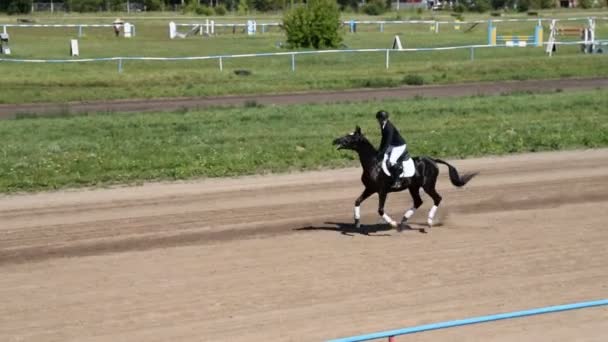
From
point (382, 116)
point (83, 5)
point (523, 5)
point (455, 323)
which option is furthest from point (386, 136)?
Result: point (523, 5)

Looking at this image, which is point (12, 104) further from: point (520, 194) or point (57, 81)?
point (520, 194)

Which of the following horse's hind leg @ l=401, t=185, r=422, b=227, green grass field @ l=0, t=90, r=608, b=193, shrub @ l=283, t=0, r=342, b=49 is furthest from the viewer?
shrub @ l=283, t=0, r=342, b=49

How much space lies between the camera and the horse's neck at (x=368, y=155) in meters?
14.6

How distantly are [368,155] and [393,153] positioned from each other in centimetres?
37

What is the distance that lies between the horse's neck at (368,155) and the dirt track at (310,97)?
1601 centimetres

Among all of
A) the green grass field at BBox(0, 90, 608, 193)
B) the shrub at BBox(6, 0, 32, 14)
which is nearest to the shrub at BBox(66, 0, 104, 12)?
the shrub at BBox(6, 0, 32, 14)

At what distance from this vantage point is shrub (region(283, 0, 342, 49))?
4978 cm

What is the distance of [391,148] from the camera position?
1470 centimetres

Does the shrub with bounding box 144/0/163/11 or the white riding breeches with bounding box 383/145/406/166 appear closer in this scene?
the white riding breeches with bounding box 383/145/406/166

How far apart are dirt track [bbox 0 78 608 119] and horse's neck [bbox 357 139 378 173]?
16008 mm

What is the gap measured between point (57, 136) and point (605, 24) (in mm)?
60139

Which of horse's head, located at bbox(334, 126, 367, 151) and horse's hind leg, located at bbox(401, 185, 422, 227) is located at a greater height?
horse's head, located at bbox(334, 126, 367, 151)

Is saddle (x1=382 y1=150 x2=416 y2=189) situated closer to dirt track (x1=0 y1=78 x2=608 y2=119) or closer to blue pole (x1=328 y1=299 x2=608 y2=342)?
blue pole (x1=328 y1=299 x2=608 y2=342)

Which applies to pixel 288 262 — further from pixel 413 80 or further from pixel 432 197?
pixel 413 80
